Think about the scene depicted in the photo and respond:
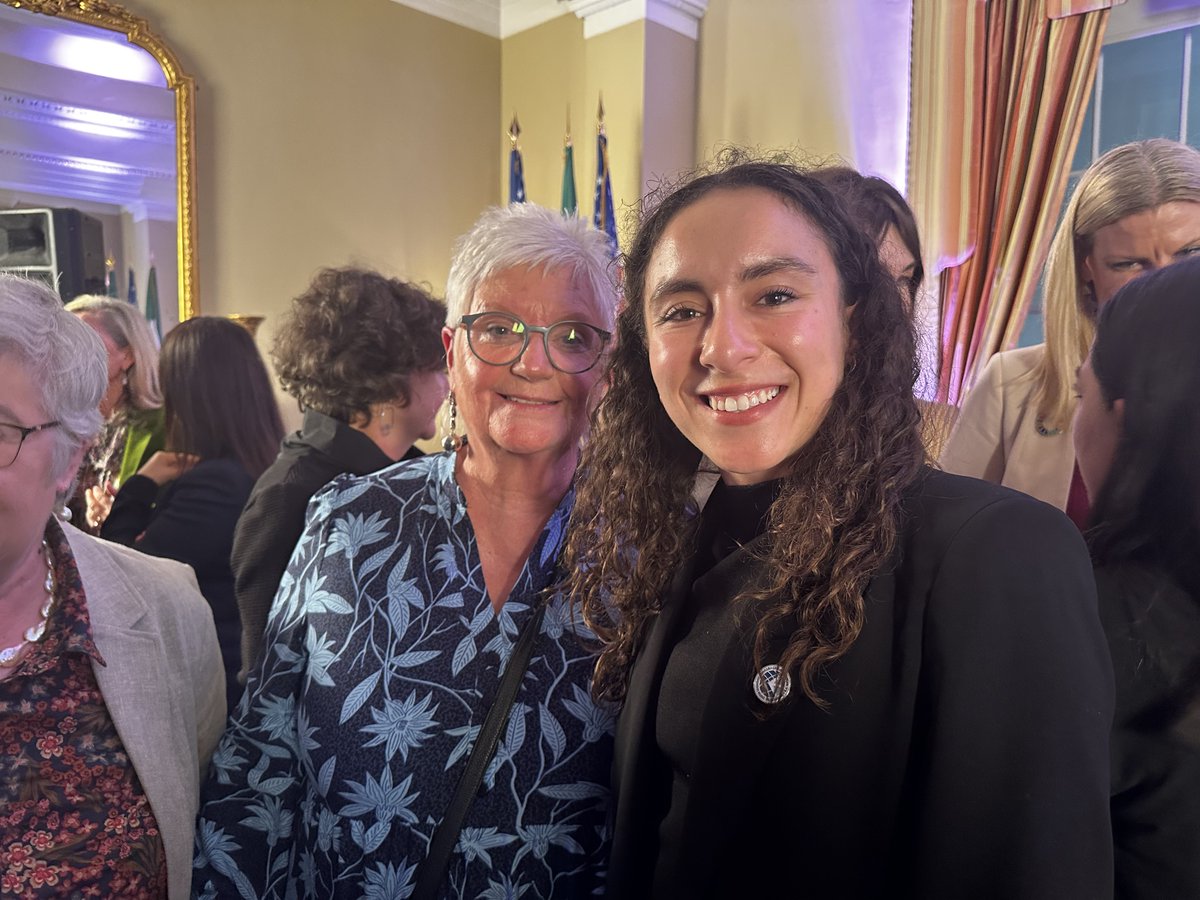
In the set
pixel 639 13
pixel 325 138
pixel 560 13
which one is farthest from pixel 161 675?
pixel 560 13

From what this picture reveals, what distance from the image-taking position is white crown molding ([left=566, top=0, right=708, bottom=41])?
4.60 meters

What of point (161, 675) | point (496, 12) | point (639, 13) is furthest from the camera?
point (496, 12)

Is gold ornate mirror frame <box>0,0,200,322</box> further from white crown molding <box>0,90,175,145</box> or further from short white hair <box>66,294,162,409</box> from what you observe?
short white hair <box>66,294,162,409</box>

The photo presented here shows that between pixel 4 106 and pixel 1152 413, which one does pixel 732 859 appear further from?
pixel 4 106

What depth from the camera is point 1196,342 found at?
0.99m

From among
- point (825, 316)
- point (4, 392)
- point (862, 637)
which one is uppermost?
point (825, 316)

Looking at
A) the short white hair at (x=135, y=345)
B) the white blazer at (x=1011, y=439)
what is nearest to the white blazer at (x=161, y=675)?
the white blazer at (x=1011, y=439)

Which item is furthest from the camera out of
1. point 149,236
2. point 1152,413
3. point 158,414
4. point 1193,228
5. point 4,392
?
point 149,236

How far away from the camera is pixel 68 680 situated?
4.11 ft

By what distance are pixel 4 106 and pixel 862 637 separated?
436cm

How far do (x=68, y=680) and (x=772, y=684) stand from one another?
0.98 metres

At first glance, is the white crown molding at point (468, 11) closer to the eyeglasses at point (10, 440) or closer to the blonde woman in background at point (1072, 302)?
the blonde woman in background at point (1072, 302)

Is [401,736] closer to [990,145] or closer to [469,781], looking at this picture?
[469,781]

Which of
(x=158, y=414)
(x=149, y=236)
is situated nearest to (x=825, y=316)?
(x=158, y=414)
